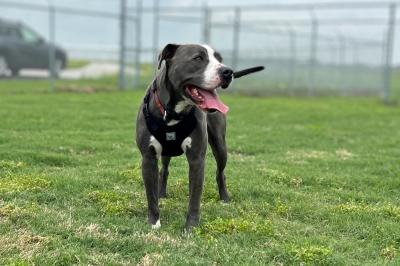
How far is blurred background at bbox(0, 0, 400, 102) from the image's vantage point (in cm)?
1930

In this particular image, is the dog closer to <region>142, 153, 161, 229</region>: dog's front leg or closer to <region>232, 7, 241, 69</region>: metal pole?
<region>142, 153, 161, 229</region>: dog's front leg

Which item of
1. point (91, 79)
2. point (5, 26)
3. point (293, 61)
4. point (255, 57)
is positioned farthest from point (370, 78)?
point (5, 26)

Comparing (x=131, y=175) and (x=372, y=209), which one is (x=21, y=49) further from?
(x=372, y=209)

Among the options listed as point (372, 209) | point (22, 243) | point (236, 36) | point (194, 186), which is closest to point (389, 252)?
point (372, 209)

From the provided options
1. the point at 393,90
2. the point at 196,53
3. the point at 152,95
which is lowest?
the point at 393,90

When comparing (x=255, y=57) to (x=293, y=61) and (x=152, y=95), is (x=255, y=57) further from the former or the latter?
(x=152, y=95)

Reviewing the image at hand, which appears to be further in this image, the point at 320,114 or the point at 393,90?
the point at 393,90

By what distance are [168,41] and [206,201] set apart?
15.6 m

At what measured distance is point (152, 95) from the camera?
15.7 feet

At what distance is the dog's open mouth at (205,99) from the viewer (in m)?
4.41

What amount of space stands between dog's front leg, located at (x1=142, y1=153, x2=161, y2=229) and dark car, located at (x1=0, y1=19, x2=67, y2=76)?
14.9m

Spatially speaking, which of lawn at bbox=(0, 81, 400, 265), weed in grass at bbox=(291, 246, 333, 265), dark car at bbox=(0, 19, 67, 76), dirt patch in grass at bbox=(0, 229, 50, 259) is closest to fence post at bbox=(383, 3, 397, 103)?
lawn at bbox=(0, 81, 400, 265)

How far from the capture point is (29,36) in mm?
19797

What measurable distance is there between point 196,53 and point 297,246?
1.60m
